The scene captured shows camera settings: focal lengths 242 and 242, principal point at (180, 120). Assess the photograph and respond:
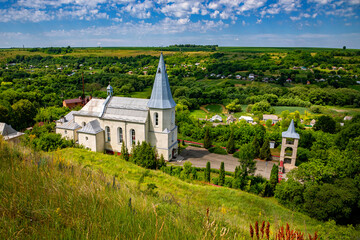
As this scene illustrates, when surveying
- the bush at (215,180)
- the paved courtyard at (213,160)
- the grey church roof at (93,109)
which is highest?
the grey church roof at (93,109)

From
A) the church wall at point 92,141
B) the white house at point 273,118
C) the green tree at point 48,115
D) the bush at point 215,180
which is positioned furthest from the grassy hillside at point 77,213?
the white house at point 273,118

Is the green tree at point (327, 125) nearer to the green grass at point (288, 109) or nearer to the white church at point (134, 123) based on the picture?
the green grass at point (288, 109)

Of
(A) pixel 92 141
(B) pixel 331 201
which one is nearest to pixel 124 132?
(A) pixel 92 141

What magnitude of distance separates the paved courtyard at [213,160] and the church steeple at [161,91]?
22.8 ft

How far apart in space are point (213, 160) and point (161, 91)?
1084 centimetres

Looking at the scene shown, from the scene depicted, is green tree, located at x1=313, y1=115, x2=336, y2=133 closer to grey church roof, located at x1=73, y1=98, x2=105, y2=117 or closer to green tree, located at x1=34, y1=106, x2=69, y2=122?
grey church roof, located at x1=73, y1=98, x2=105, y2=117

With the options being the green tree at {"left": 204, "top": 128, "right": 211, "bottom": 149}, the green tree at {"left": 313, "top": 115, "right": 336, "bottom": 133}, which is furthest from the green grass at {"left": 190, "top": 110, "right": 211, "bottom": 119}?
the green tree at {"left": 204, "top": 128, "right": 211, "bottom": 149}

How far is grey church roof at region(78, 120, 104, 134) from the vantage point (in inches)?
1102

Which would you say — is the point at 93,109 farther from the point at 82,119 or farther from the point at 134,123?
the point at 134,123

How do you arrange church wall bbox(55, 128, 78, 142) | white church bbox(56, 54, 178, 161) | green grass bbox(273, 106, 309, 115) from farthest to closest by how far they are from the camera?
green grass bbox(273, 106, 309, 115) → church wall bbox(55, 128, 78, 142) → white church bbox(56, 54, 178, 161)

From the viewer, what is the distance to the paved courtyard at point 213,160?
28141 mm

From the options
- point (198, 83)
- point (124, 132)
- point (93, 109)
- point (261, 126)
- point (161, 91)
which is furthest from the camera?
point (198, 83)

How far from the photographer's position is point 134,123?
2752 cm

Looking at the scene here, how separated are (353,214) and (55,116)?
1733 inches
